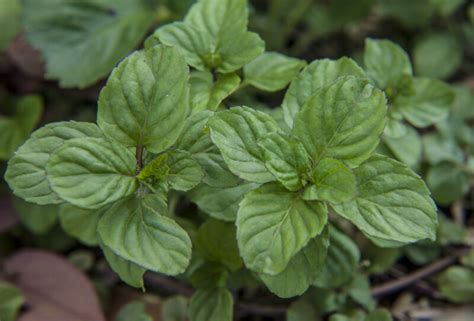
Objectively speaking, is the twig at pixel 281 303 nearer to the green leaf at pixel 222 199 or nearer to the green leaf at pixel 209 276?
the green leaf at pixel 209 276

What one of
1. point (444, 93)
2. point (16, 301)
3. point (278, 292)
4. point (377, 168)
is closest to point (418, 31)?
point (444, 93)

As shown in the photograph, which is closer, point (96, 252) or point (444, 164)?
point (444, 164)

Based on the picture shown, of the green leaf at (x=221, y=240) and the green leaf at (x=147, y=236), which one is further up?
the green leaf at (x=147, y=236)

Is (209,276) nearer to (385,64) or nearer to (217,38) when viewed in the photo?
(217,38)

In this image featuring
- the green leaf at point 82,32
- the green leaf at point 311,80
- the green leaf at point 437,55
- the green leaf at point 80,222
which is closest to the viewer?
the green leaf at point 311,80

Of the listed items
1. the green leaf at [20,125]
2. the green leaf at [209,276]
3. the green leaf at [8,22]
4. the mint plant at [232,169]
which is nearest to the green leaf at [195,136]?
the mint plant at [232,169]

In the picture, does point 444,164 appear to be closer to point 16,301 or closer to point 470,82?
point 470,82

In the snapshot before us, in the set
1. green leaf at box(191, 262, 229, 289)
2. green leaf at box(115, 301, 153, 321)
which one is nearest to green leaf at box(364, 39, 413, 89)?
green leaf at box(191, 262, 229, 289)
